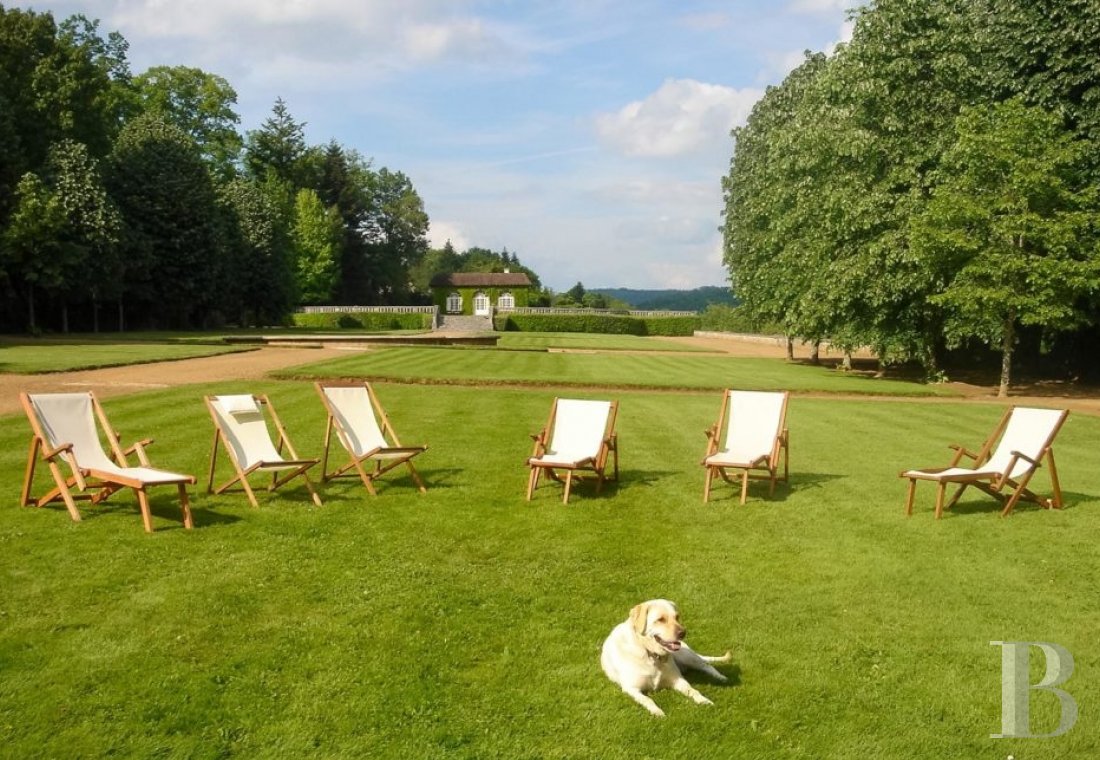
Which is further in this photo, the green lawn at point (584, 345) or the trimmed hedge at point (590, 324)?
the trimmed hedge at point (590, 324)

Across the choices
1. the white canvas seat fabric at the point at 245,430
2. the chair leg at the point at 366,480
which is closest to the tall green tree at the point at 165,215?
the white canvas seat fabric at the point at 245,430

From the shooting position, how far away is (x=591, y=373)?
25125 millimetres

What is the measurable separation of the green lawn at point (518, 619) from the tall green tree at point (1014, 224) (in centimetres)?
1456

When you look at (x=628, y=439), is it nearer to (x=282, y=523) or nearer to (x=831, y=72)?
(x=282, y=523)

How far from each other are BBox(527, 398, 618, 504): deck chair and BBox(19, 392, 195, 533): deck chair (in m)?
3.43

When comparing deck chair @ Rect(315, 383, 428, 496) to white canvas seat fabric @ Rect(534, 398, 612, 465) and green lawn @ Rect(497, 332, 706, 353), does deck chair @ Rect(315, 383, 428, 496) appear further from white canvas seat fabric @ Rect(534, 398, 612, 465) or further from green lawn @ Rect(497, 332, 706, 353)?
green lawn @ Rect(497, 332, 706, 353)

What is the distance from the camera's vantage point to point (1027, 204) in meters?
22.7

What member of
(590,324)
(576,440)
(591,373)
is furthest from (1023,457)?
(590,324)

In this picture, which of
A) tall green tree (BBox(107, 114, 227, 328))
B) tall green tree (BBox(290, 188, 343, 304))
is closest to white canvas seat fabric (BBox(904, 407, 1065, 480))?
tall green tree (BBox(107, 114, 227, 328))

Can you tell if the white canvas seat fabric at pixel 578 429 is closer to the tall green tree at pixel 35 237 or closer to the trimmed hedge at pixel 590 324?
the tall green tree at pixel 35 237

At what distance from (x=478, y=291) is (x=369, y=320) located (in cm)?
2710

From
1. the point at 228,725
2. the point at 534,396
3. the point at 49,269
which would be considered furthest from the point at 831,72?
the point at 49,269

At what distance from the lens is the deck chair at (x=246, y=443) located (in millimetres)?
8227

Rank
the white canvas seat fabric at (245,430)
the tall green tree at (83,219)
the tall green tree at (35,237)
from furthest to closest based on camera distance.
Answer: the tall green tree at (83,219) < the tall green tree at (35,237) < the white canvas seat fabric at (245,430)
